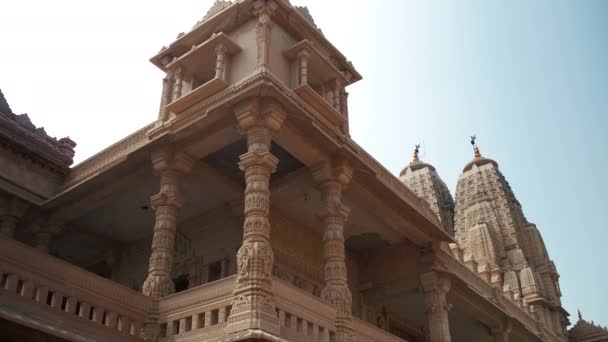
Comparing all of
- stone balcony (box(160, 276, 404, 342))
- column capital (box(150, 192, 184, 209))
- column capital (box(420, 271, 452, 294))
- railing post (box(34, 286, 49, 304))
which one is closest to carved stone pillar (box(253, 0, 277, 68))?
column capital (box(150, 192, 184, 209))

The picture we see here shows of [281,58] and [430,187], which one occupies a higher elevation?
[430,187]

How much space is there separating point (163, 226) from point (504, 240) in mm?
28938

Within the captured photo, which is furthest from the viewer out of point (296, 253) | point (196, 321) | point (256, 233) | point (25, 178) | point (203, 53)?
point (296, 253)

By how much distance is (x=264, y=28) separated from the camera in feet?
42.7

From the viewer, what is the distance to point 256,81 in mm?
11352

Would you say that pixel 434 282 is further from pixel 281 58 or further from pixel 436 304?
pixel 281 58

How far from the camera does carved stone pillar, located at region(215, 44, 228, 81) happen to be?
12648 millimetres

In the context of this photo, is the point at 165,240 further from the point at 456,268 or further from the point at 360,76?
the point at 456,268

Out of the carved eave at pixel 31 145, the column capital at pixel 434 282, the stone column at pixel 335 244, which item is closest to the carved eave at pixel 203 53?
the stone column at pixel 335 244

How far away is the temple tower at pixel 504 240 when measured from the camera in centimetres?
3294

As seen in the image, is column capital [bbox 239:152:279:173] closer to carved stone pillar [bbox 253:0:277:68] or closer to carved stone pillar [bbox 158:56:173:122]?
carved stone pillar [bbox 253:0:277:68]

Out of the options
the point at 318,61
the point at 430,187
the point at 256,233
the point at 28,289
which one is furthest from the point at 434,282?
the point at 430,187

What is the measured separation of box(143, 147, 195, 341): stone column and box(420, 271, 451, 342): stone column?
6.92 meters

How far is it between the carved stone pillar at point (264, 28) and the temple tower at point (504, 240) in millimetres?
21023
